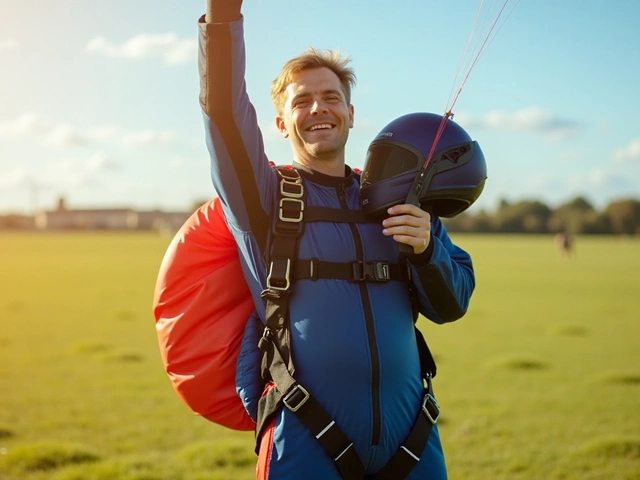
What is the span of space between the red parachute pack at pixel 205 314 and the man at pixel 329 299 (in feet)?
0.45

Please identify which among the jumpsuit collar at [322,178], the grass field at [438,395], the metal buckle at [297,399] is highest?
the jumpsuit collar at [322,178]

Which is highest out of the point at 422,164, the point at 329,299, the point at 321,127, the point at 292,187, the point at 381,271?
the point at 321,127

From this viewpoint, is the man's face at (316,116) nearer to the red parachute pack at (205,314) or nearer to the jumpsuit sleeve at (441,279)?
the red parachute pack at (205,314)

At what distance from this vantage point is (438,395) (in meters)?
8.93

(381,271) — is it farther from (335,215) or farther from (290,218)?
(290,218)

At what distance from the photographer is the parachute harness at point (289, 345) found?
260cm

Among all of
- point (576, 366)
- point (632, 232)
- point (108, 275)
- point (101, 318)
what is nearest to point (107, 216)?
point (632, 232)

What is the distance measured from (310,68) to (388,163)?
60cm

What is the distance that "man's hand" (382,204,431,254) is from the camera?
8.70ft

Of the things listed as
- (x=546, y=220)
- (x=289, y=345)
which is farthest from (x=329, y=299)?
Answer: (x=546, y=220)

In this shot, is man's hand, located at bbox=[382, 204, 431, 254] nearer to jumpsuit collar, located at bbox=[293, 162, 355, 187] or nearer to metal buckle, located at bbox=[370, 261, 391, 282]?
metal buckle, located at bbox=[370, 261, 391, 282]

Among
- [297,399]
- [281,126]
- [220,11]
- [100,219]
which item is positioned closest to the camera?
[220,11]

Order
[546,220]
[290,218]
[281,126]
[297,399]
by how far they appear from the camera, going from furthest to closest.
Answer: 1. [546,220]
2. [281,126]
3. [290,218]
4. [297,399]

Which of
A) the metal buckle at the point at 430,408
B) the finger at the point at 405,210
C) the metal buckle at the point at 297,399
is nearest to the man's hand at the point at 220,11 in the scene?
the finger at the point at 405,210
